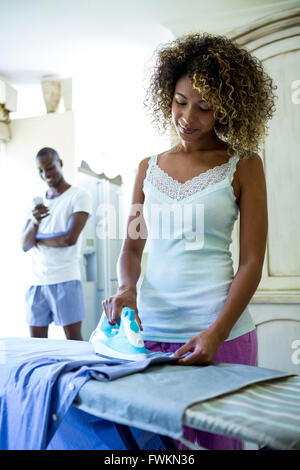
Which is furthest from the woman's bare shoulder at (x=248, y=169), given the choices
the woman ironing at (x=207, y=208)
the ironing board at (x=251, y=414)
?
the ironing board at (x=251, y=414)

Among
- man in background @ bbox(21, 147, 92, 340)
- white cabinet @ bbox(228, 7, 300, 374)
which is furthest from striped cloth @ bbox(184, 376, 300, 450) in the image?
man in background @ bbox(21, 147, 92, 340)

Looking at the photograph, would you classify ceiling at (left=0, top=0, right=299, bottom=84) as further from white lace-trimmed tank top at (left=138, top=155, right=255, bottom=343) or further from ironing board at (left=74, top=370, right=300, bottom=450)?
ironing board at (left=74, top=370, right=300, bottom=450)

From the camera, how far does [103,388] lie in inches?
34.0

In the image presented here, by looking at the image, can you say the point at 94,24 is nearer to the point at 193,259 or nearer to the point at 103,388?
the point at 193,259

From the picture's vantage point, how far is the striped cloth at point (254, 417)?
66cm

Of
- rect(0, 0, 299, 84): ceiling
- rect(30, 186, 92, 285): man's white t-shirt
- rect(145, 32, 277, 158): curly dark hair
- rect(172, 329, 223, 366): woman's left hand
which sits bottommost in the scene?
rect(172, 329, 223, 366): woman's left hand

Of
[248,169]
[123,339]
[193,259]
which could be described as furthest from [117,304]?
[248,169]

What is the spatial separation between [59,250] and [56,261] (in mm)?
68

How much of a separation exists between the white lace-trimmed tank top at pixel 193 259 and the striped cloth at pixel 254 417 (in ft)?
0.98

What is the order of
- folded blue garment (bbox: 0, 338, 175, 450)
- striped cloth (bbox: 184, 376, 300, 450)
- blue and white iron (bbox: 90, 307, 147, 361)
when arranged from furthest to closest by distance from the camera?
blue and white iron (bbox: 90, 307, 147, 361) < folded blue garment (bbox: 0, 338, 175, 450) < striped cloth (bbox: 184, 376, 300, 450)

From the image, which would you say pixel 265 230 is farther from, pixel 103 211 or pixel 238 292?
pixel 103 211

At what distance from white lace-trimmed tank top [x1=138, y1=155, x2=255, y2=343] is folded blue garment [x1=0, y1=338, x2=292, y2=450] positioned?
0.50 ft

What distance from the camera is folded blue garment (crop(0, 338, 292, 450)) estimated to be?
78 cm

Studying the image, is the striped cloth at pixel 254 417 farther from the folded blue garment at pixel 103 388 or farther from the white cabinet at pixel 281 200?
the white cabinet at pixel 281 200
